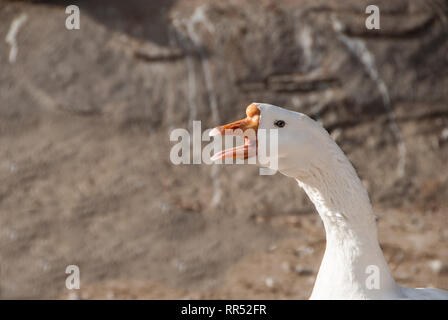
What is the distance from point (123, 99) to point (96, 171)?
947mm

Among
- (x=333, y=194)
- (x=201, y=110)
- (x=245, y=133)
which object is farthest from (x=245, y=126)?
(x=201, y=110)

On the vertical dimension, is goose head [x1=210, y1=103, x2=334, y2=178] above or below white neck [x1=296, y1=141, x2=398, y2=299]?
above

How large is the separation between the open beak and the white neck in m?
0.27

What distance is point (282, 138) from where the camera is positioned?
2.52 m

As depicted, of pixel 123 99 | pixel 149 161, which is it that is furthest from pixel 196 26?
pixel 149 161

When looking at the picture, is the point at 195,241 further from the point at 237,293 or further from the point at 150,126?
the point at 150,126

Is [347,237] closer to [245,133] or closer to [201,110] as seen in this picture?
[245,133]

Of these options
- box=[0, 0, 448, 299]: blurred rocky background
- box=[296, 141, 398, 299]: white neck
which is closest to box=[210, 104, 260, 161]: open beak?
box=[296, 141, 398, 299]: white neck

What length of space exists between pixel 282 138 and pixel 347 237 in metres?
0.52

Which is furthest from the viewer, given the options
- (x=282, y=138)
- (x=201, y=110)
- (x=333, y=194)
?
(x=201, y=110)

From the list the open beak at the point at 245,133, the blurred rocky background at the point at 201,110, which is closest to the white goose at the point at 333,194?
the open beak at the point at 245,133

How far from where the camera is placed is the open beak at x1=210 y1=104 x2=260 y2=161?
2.56 meters

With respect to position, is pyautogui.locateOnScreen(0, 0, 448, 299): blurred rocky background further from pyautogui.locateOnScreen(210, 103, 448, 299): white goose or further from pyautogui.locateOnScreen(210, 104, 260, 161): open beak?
pyautogui.locateOnScreen(210, 104, 260, 161): open beak

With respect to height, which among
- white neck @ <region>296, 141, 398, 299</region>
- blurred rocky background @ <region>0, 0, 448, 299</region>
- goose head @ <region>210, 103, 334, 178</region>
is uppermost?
blurred rocky background @ <region>0, 0, 448, 299</region>
